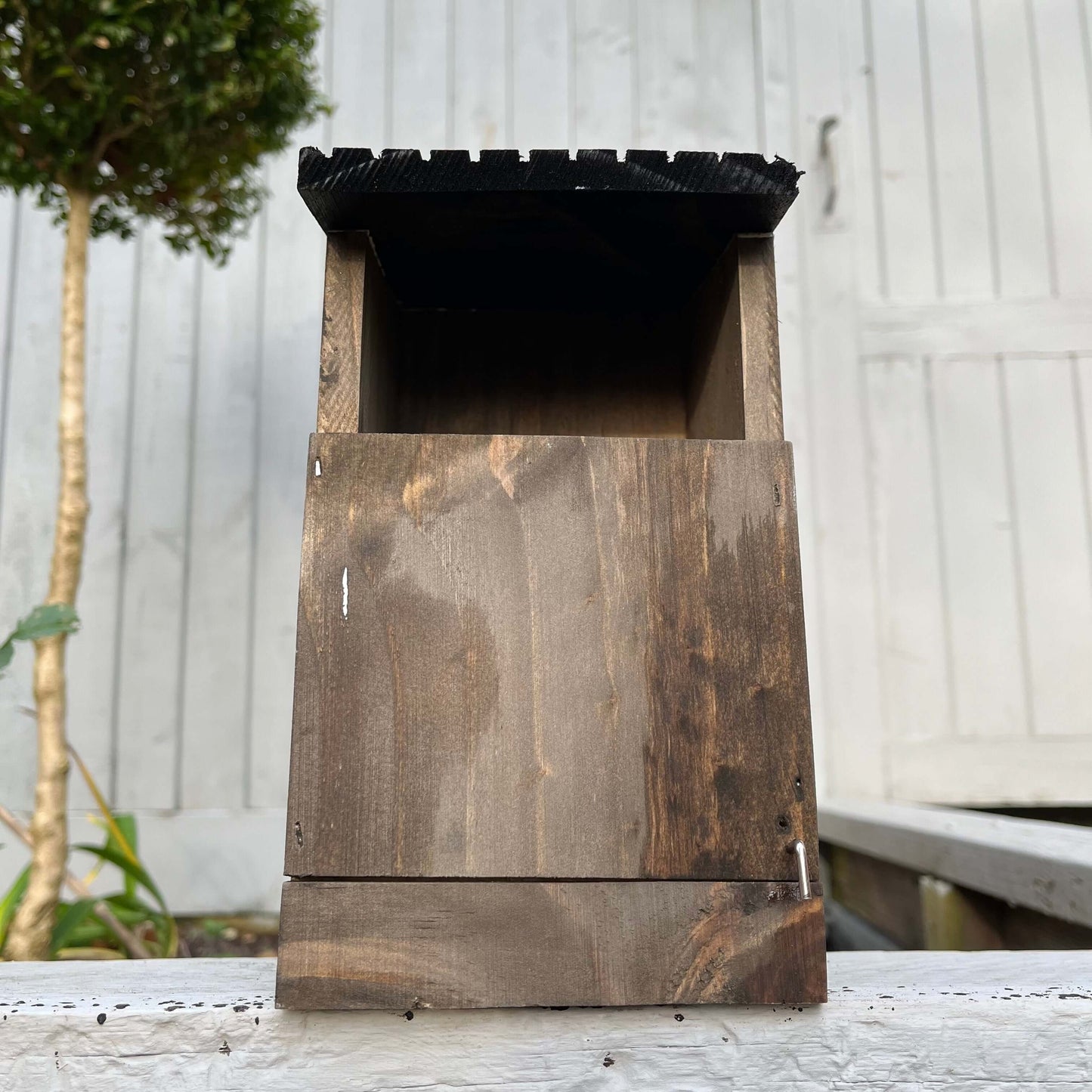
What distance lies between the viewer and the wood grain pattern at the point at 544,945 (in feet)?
1.76

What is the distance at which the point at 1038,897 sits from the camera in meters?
0.90

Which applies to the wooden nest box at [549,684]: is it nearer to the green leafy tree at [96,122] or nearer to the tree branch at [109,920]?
the green leafy tree at [96,122]

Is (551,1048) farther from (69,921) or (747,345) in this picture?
(69,921)

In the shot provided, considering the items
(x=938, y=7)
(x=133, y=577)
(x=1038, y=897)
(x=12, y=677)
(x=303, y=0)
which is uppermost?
(x=938, y=7)

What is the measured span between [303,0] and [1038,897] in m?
1.28

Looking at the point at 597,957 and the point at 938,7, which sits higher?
the point at 938,7

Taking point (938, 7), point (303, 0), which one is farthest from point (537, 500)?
point (938, 7)

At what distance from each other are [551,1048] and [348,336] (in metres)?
0.47

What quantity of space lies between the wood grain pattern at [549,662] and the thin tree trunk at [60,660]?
0.57 meters

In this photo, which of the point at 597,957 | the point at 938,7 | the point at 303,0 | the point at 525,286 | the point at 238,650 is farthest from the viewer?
the point at 938,7

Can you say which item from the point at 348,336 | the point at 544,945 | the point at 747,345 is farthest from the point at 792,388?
the point at 544,945

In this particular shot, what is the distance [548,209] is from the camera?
678 millimetres

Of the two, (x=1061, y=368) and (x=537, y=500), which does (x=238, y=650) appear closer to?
(x=537, y=500)

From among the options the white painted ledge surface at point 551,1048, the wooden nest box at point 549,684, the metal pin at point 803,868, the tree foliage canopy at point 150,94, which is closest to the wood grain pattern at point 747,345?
the wooden nest box at point 549,684
